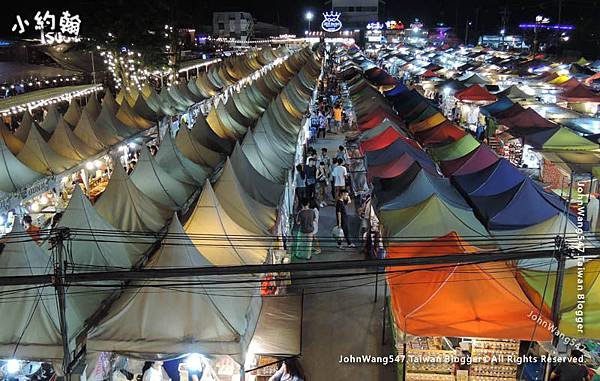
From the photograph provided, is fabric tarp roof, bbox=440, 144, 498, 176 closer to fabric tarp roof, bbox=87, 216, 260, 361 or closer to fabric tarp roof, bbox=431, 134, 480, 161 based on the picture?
fabric tarp roof, bbox=431, 134, 480, 161

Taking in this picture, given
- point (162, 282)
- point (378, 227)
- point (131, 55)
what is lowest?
point (378, 227)

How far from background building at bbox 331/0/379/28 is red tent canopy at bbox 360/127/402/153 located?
73998mm

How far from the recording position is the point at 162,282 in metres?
6.24

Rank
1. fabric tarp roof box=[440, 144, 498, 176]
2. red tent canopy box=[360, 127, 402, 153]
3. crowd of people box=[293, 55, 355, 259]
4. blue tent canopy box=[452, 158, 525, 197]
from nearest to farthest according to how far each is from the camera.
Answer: crowd of people box=[293, 55, 355, 259], blue tent canopy box=[452, 158, 525, 197], fabric tarp roof box=[440, 144, 498, 176], red tent canopy box=[360, 127, 402, 153]

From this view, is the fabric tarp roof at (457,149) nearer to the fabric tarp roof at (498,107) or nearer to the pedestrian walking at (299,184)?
the pedestrian walking at (299,184)

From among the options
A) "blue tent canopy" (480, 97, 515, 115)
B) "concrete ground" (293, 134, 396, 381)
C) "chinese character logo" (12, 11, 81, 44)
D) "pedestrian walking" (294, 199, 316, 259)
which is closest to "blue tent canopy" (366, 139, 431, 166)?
"pedestrian walking" (294, 199, 316, 259)

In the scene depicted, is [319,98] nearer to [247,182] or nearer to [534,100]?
[534,100]

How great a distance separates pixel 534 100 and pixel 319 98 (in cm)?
1257

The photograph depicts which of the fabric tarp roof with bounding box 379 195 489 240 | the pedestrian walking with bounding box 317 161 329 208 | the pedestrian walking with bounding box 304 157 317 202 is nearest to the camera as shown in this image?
the fabric tarp roof with bounding box 379 195 489 240

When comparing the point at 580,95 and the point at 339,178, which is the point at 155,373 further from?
the point at 580,95

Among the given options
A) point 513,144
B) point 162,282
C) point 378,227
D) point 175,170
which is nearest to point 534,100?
point 513,144

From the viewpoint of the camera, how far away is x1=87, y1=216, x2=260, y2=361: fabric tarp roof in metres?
5.96

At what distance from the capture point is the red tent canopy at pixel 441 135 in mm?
15499

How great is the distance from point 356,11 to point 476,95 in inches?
2643
